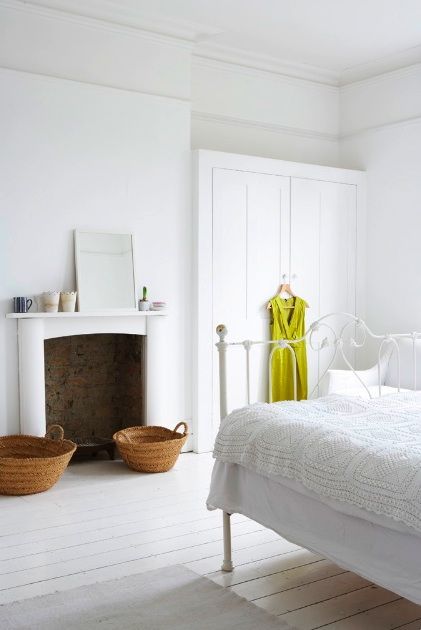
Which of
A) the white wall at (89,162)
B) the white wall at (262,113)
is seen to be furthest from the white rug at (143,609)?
the white wall at (262,113)

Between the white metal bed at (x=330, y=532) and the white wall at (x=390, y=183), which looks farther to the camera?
the white wall at (x=390, y=183)

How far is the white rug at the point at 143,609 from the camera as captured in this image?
2.63 meters

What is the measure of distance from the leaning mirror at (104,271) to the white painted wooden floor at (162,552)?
1.15 meters

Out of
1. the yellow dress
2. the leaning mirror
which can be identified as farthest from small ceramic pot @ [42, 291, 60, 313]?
the yellow dress

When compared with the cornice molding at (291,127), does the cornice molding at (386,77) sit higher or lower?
higher

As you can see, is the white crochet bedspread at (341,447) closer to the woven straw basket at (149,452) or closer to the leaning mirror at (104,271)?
the woven straw basket at (149,452)

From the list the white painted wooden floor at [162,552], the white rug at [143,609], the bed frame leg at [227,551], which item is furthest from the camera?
the bed frame leg at [227,551]

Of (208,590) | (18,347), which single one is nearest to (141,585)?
(208,590)

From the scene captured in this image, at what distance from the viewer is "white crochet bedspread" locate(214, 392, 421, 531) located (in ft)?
7.41

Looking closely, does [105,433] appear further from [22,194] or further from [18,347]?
[22,194]

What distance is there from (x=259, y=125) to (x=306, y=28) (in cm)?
98

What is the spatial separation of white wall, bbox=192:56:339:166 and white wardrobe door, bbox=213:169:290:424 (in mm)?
479

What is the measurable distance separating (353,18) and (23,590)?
155 inches

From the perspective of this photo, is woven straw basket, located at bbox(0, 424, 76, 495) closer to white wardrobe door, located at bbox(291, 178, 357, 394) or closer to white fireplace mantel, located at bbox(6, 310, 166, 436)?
white fireplace mantel, located at bbox(6, 310, 166, 436)
